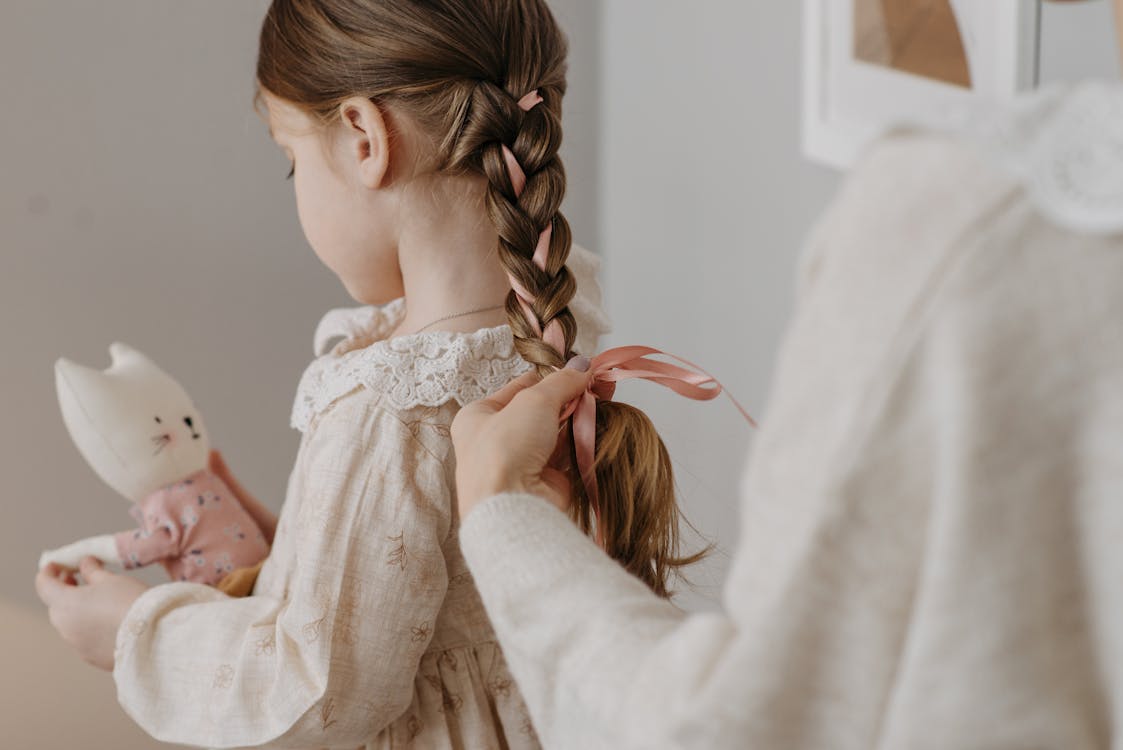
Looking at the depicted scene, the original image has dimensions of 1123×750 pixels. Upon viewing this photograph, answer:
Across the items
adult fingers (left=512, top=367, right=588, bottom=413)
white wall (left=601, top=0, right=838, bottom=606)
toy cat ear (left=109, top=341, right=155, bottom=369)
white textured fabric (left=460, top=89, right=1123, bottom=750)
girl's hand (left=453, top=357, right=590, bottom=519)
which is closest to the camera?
white textured fabric (left=460, top=89, right=1123, bottom=750)

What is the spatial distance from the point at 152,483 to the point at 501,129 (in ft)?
1.59

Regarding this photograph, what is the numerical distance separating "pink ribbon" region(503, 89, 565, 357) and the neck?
0.18 feet

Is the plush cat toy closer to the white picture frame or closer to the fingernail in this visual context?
the fingernail

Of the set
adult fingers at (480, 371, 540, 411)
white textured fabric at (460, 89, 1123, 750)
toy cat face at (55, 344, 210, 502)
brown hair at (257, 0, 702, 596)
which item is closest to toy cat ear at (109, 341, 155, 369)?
toy cat face at (55, 344, 210, 502)

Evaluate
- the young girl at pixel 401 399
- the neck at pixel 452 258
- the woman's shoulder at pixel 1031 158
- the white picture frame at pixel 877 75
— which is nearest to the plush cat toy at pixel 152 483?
the young girl at pixel 401 399

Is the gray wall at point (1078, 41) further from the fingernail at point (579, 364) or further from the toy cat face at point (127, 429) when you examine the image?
the toy cat face at point (127, 429)

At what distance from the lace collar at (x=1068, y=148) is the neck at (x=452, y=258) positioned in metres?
0.53

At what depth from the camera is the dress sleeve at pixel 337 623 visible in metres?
→ 0.74

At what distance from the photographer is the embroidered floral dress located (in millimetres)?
745

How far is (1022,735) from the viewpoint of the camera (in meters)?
0.31

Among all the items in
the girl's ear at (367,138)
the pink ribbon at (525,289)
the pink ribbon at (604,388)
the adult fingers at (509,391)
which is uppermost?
the girl's ear at (367,138)

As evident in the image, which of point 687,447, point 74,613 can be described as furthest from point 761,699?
point 687,447

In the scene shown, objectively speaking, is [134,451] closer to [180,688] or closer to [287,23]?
[180,688]

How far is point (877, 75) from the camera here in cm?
103
